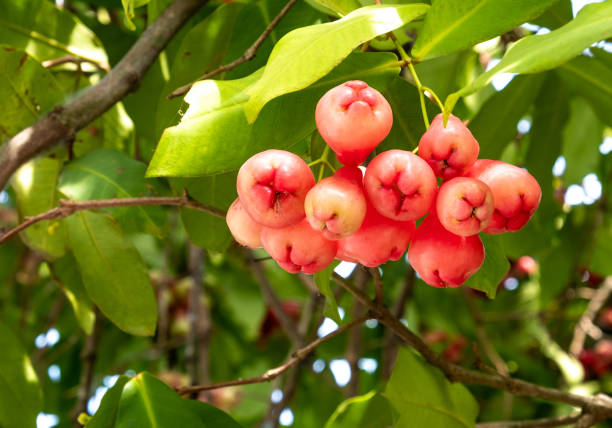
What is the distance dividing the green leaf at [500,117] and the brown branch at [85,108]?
1.80ft

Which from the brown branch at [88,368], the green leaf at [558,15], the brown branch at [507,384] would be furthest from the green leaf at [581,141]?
the brown branch at [88,368]

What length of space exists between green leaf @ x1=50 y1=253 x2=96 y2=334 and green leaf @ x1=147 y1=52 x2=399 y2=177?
620 millimetres

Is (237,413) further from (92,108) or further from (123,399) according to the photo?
(92,108)

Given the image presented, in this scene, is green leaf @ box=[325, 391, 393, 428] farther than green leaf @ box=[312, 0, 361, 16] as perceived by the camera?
Yes

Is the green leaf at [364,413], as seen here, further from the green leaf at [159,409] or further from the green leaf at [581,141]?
the green leaf at [581,141]

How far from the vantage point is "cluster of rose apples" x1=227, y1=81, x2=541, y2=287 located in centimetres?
63

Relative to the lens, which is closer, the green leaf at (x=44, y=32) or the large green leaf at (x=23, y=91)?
the large green leaf at (x=23, y=91)

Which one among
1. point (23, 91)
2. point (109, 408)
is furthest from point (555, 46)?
point (23, 91)

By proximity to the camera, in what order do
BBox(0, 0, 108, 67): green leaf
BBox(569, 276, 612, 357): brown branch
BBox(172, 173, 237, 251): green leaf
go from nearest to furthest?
BBox(172, 173, 237, 251): green leaf, BBox(0, 0, 108, 67): green leaf, BBox(569, 276, 612, 357): brown branch

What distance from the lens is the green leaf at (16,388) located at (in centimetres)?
109

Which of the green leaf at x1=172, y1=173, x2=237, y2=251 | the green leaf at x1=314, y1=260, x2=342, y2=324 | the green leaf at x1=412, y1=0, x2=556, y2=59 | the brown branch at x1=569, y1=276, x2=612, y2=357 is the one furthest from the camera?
the brown branch at x1=569, y1=276, x2=612, y2=357

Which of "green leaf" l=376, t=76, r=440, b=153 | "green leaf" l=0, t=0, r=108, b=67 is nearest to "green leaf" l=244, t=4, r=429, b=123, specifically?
"green leaf" l=376, t=76, r=440, b=153

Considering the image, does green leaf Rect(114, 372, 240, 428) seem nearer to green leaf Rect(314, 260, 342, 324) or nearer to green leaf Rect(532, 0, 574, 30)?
green leaf Rect(314, 260, 342, 324)

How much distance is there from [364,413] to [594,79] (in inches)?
24.2
